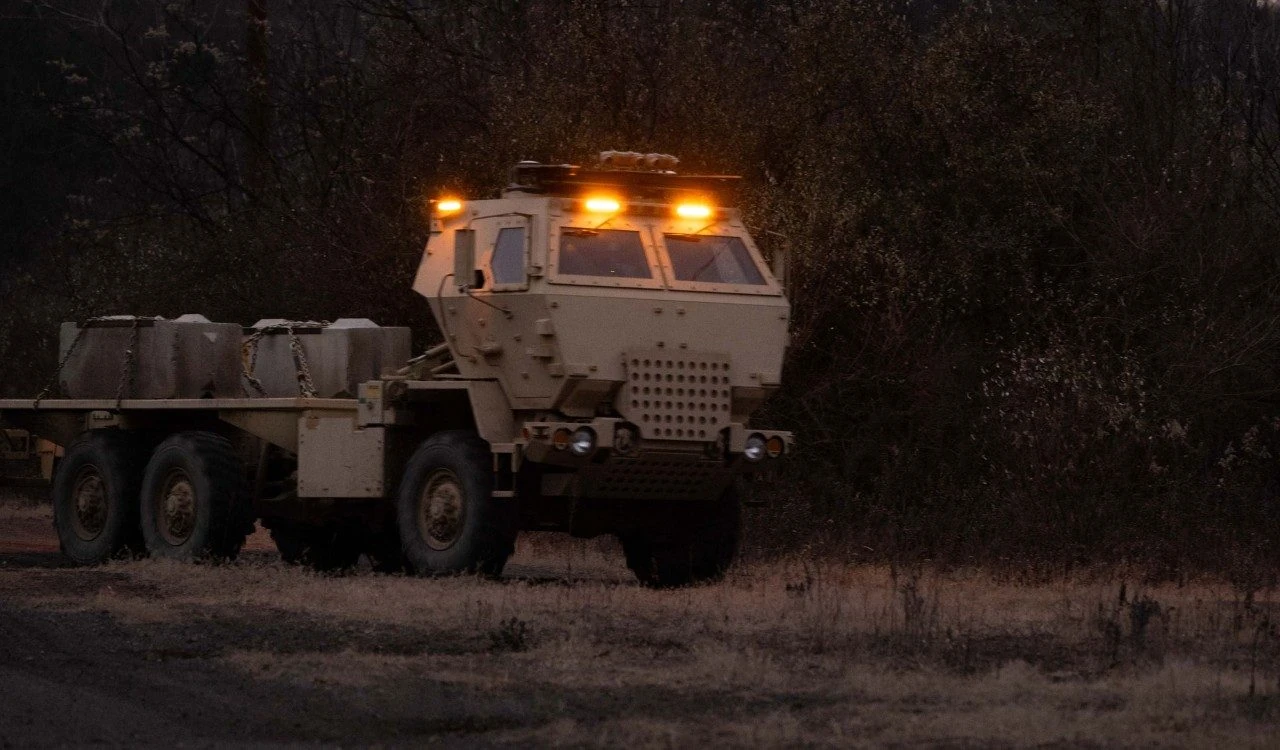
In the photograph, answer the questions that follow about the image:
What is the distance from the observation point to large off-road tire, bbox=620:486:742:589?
1648 cm

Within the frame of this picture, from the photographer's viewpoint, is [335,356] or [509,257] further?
[335,356]

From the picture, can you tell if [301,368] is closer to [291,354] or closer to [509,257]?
[291,354]

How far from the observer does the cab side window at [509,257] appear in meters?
15.6

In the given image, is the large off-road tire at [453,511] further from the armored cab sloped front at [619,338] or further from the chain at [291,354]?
the chain at [291,354]

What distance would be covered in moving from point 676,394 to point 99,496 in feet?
21.5

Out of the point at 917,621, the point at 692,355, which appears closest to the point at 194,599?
the point at 692,355

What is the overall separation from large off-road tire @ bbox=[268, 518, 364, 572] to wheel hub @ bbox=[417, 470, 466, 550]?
3.41 m

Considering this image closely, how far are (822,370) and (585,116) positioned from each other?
3.46 metres

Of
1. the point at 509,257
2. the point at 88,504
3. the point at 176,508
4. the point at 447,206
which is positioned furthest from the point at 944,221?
the point at 88,504

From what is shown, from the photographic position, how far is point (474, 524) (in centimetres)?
1560

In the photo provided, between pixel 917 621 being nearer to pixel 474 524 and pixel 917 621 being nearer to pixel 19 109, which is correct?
pixel 474 524

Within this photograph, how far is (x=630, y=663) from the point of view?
11.2 meters

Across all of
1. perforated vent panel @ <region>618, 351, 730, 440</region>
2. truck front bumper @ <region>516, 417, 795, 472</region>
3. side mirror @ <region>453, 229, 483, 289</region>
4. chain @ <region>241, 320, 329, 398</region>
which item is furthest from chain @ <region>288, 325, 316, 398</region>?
perforated vent panel @ <region>618, 351, 730, 440</region>

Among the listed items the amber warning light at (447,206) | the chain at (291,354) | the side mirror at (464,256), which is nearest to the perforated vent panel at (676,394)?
the side mirror at (464,256)
